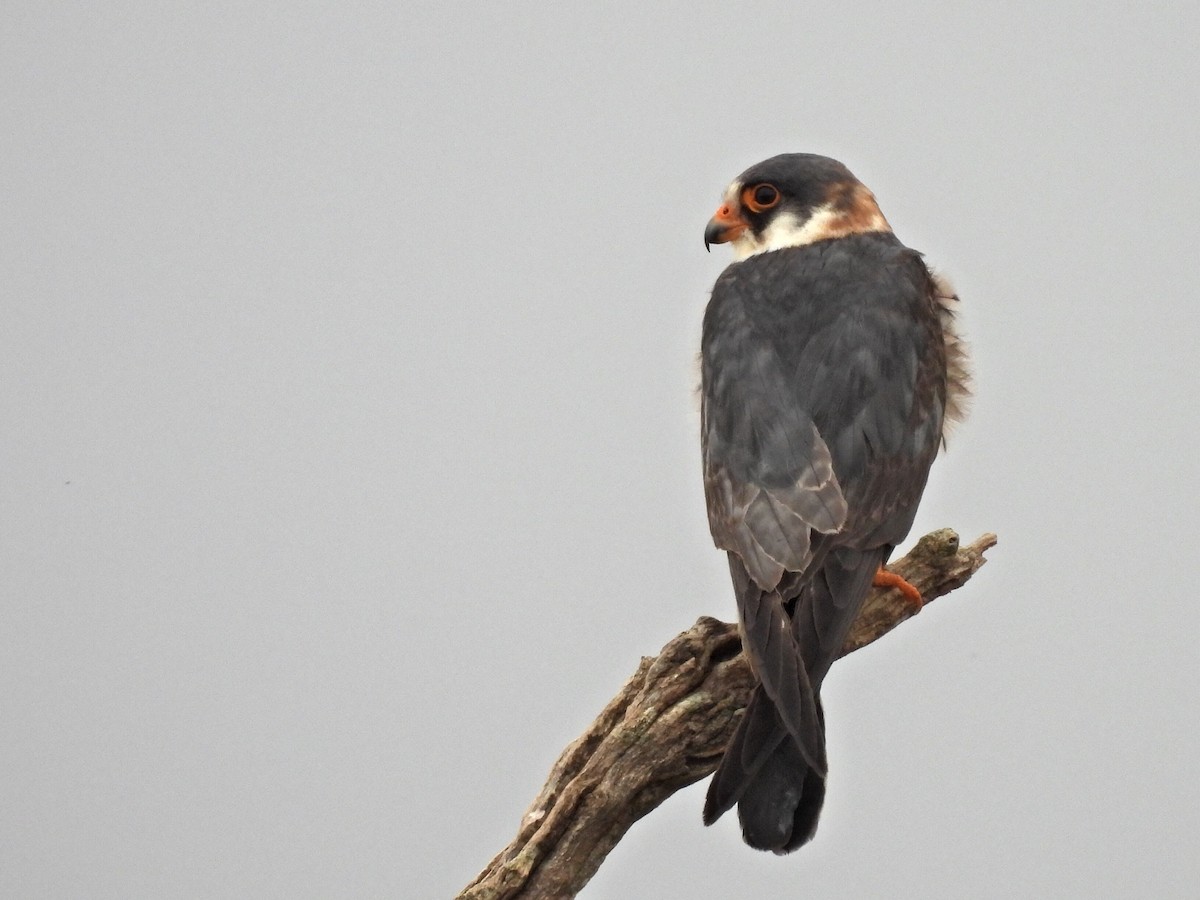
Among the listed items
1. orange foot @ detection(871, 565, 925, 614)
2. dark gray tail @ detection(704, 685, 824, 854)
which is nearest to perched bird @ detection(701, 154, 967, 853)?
dark gray tail @ detection(704, 685, 824, 854)

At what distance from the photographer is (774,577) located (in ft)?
12.3

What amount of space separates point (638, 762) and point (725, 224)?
68.9 inches

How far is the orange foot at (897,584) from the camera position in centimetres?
425

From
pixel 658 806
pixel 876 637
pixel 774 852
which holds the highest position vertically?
pixel 876 637

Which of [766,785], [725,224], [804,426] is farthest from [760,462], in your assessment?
[725,224]

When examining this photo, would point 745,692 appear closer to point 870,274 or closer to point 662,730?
point 662,730

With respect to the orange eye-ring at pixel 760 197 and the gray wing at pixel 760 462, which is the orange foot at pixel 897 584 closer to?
the gray wing at pixel 760 462

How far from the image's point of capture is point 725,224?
4668 mm

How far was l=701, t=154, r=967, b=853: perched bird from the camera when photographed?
3676mm

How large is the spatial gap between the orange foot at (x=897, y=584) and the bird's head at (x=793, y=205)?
3.57 feet

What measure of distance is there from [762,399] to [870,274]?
58 cm

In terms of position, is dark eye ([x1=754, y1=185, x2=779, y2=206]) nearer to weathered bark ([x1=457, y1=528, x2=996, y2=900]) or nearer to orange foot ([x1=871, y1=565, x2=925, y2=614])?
orange foot ([x1=871, y1=565, x2=925, y2=614])

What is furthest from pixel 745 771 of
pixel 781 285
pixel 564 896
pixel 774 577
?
pixel 781 285

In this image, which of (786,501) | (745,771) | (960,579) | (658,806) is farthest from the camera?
(960,579)
